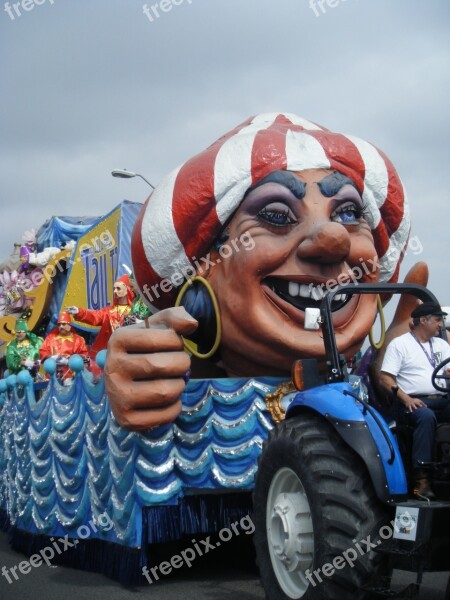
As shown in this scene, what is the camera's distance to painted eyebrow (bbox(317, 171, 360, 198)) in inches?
220

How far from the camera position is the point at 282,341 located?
17.7 ft

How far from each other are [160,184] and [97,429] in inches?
72.9

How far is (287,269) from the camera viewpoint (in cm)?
545

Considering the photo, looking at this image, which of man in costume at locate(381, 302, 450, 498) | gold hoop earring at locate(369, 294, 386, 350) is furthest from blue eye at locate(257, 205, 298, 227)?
man in costume at locate(381, 302, 450, 498)

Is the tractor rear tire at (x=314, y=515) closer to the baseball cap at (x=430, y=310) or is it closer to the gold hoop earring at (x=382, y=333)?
the baseball cap at (x=430, y=310)

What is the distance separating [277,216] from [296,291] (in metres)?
0.53

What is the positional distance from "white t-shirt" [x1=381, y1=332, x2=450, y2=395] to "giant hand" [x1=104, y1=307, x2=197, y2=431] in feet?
4.53

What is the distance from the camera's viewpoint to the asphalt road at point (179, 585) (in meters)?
4.81

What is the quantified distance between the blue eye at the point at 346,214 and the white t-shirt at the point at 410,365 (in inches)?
61.0

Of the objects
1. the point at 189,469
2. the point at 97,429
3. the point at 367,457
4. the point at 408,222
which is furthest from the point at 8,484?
the point at 367,457

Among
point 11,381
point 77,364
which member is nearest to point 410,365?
point 77,364

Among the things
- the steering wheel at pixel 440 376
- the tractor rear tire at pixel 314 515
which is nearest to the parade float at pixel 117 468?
the tractor rear tire at pixel 314 515

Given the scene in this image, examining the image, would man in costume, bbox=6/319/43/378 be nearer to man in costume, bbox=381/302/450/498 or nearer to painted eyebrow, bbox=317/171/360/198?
painted eyebrow, bbox=317/171/360/198

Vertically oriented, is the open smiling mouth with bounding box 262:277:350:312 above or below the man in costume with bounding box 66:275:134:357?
above
